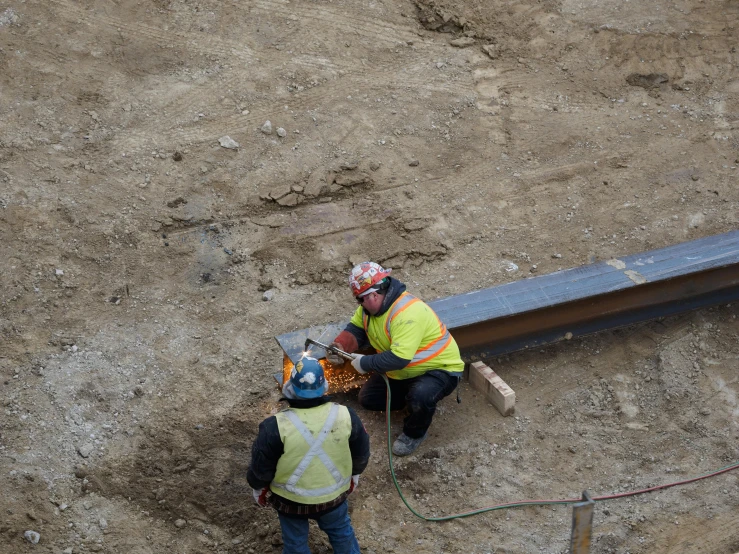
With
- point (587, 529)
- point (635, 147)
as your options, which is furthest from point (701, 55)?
point (587, 529)

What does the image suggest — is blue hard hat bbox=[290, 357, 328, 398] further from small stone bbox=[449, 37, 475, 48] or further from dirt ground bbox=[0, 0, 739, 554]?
small stone bbox=[449, 37, 475, 48]

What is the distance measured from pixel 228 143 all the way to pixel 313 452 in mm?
4893

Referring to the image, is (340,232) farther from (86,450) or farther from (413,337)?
(86,450)

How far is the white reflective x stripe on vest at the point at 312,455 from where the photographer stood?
4.61 meters

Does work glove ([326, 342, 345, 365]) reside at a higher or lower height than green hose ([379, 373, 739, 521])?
higher

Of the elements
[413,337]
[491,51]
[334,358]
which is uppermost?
[491,51]

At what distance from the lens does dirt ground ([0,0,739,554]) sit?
5.89 m

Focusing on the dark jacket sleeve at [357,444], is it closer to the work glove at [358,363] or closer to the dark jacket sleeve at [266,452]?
the dark jacket sleeve at [266,452]

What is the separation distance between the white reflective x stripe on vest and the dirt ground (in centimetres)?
105

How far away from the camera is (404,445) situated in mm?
6238

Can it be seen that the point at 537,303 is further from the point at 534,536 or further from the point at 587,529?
the point at 587,529

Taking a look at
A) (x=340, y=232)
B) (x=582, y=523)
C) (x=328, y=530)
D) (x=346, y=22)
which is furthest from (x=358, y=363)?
(x=346, y=22)

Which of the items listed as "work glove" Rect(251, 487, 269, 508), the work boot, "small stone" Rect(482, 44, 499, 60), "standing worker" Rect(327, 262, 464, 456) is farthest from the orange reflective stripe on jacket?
"small stone" Rect(482, 44, 499, 60)

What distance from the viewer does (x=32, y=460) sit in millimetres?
6000
